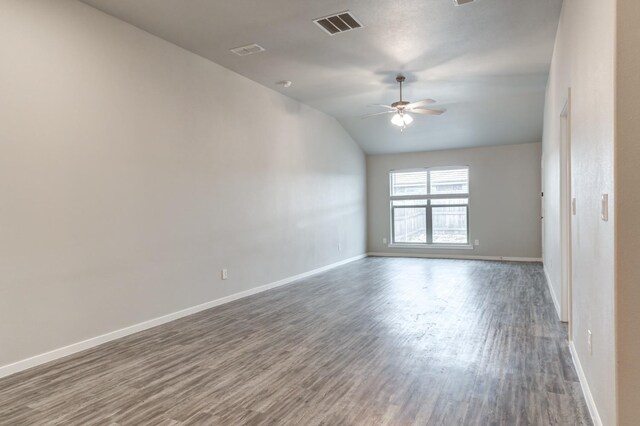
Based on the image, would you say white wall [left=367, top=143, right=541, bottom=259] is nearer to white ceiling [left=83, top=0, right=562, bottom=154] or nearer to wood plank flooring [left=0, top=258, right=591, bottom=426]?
white ceiling [left=83, top=0, right=562, bottom=154]

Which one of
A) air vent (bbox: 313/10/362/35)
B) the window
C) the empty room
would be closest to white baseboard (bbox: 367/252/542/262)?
the window

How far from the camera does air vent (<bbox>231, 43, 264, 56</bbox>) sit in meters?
4.48

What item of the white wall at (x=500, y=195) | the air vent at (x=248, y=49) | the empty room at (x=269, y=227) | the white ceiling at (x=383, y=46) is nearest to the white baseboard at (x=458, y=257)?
the white wall at (x=500, y=195)

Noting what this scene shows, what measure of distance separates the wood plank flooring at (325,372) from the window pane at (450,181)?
180 inches

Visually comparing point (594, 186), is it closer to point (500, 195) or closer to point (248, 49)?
point (248, 49)

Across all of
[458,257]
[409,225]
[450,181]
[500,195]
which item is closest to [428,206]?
[409,225]

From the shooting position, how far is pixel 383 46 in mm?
4492

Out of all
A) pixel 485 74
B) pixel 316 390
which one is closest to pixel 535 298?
pixel 485 74

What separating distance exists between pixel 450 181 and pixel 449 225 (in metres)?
1.02

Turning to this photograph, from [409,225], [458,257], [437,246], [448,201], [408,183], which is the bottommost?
[458,257]

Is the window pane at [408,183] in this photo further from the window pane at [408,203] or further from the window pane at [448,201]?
the window pane at [448,201]

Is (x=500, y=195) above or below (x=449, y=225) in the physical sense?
above

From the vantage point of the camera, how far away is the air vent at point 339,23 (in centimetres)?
379

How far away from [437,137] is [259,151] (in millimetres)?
4394
